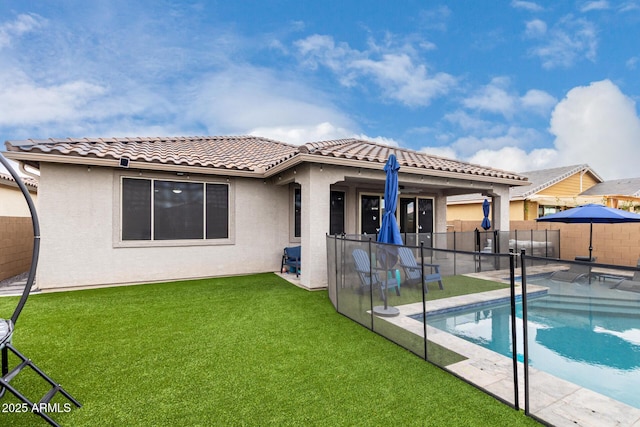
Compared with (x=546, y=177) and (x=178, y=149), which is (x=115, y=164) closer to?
(x=178, y=149)

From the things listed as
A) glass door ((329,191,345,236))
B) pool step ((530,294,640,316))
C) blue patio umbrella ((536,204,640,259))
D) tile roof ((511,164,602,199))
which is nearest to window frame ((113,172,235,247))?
glass door ((329,191,345,236))

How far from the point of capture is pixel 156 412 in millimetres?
2982

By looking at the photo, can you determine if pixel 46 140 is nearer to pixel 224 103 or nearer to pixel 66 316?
pixel 66 316

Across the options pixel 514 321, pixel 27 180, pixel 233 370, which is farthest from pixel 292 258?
pixel 27 180

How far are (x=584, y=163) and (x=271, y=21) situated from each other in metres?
24.6

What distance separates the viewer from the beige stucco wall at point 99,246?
298 inches

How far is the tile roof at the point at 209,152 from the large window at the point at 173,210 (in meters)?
0.75

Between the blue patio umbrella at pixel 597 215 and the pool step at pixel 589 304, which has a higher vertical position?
the blue patio umbrella at pixel 597 215

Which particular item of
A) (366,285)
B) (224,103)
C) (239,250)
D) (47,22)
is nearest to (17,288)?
(239,250)

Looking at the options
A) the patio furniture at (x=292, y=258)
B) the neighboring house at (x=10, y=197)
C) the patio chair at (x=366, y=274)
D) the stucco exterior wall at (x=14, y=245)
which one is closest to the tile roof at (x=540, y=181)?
the patio furniture at (x=292, y=258)

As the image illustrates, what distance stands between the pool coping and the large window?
22.1ft

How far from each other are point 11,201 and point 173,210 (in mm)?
10687

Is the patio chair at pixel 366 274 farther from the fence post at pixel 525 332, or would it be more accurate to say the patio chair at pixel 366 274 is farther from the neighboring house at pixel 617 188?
the neighboring house at pixel 617 188

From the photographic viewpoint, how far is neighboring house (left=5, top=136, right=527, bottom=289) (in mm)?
7625
